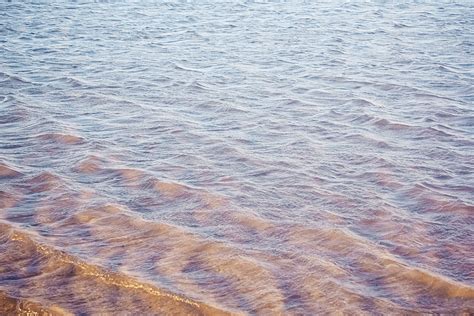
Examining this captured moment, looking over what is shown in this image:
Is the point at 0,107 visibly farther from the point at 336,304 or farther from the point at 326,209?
the point at 336,304

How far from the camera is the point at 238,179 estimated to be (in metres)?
4.19

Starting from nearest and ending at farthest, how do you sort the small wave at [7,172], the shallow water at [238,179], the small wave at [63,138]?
1. the shallow water at [238,179]
2. the small wave at [7,172]
3. the small wave at [63,138]

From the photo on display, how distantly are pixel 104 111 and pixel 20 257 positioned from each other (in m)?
2.73

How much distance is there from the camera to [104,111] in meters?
5.70

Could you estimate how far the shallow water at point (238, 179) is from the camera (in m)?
2.95

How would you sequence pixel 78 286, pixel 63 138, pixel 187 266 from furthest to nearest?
pixel 63 138, pixel 187 266, pixel 78 286

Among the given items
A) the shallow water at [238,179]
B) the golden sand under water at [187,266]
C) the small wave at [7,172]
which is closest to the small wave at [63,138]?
the shallow water at [238,179]

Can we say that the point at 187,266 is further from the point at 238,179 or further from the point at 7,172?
the point at 7,172

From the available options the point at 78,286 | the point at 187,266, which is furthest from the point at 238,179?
the point at 78,286

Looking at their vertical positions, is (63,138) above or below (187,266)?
above

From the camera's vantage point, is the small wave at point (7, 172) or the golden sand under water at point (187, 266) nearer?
the golden sand under water at point (187, 266)

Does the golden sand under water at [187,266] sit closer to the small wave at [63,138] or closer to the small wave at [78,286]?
the small wave at [78,286]

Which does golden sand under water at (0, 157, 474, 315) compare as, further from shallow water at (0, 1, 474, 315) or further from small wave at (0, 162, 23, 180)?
small wave at (0, 162, 23, 180)

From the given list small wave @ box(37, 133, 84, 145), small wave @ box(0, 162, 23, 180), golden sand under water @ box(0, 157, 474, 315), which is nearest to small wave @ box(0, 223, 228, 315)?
golden sand under water @ box(0, 157, 474, 315)
